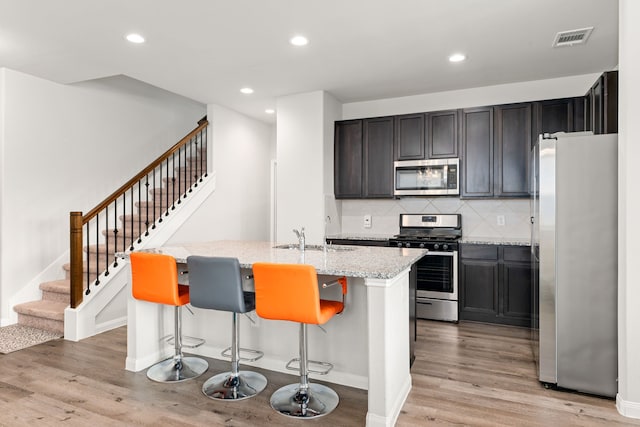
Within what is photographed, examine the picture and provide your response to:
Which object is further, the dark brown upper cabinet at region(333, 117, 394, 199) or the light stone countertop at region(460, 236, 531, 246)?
the dark brown upper cabinet at region(333, 117, 394, 199)

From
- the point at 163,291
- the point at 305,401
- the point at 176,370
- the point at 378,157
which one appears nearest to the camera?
the point at 305,401

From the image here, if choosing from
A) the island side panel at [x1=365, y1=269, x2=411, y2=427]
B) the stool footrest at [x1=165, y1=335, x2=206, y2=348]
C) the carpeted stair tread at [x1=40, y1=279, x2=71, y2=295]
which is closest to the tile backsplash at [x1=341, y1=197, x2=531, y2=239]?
the stool footrest at [x1=165, y1=335, x2=206, y2=348]

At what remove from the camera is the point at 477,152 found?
15.3 ft

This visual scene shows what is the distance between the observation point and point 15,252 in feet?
14.3

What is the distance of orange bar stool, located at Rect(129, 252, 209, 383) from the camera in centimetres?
277

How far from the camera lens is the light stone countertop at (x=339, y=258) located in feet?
7.41

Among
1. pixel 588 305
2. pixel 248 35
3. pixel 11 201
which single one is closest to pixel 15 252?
pixel 11 201

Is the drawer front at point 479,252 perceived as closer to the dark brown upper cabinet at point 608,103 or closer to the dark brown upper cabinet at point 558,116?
the dark brown upper cabinet at point 558,116

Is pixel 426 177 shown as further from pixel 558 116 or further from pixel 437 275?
pixel 558 116

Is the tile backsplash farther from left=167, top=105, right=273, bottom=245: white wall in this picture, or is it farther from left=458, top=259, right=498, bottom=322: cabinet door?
left=167, top=105, right=273, bottom=245: white wall

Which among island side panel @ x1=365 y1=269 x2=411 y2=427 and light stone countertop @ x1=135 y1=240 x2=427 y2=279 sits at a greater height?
light stone countertop @ x1=135 y1=240 x2=427 y2=279

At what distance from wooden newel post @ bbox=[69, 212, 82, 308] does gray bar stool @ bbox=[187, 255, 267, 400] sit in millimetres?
1896

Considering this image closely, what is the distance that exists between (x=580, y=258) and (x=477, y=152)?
2241 millimetres
